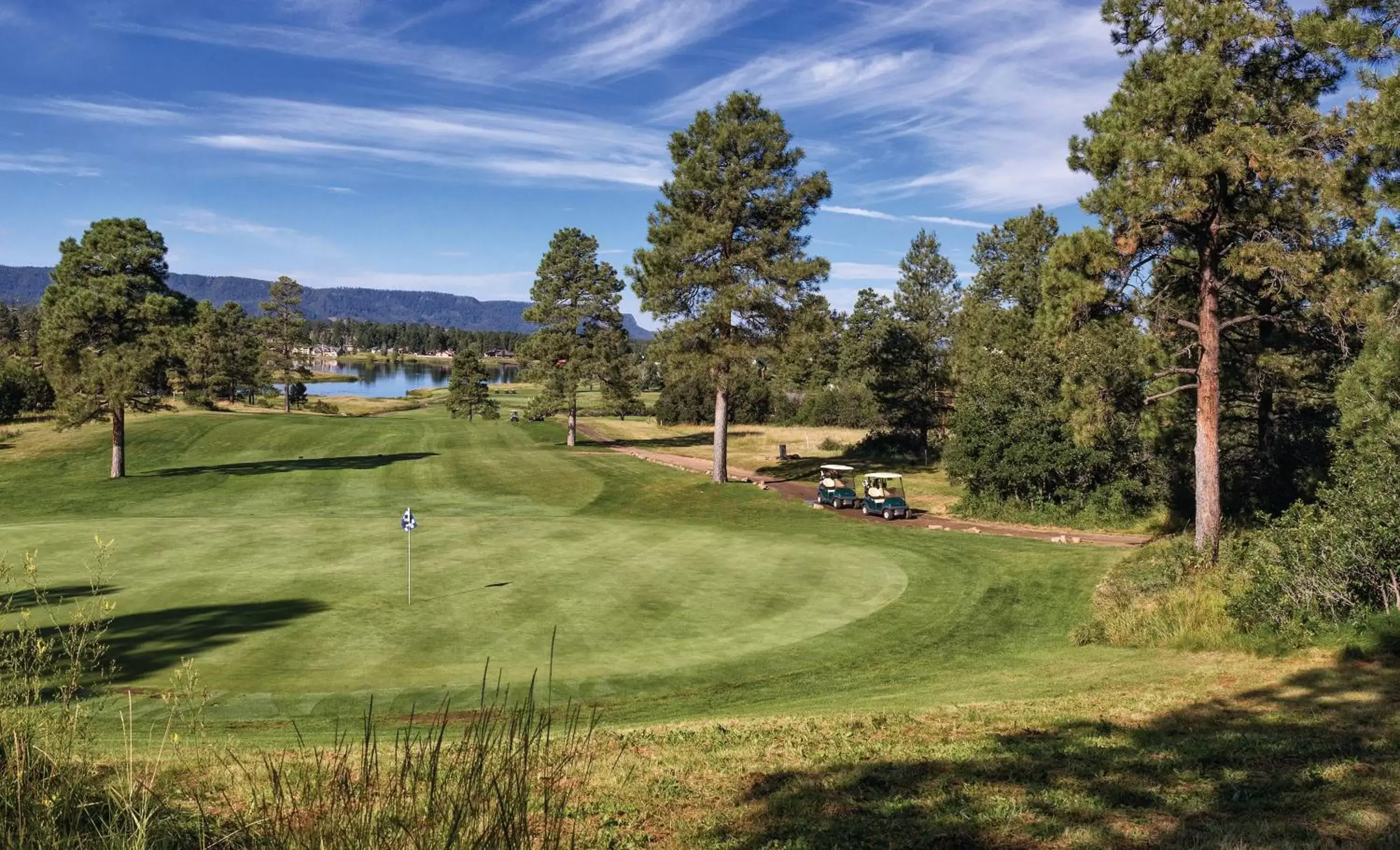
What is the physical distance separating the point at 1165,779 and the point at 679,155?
125 ft

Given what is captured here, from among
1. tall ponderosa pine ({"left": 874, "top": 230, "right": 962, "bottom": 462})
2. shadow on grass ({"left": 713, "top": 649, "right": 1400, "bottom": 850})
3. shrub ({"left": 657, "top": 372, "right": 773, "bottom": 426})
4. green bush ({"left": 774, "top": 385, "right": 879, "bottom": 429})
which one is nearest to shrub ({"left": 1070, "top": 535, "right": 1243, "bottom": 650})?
shadow on grass ({"left": 713, "top": 649, "right": 1400, "bottom": 850})

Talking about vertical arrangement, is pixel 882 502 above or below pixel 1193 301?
below

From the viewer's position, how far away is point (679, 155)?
41594mm

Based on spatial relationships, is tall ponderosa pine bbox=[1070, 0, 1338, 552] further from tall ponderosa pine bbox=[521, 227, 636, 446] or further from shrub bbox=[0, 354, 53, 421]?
shrub bbox=[0, 354, 53, 421]

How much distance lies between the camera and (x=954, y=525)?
31.9 metres

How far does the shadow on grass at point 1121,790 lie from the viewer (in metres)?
5.99

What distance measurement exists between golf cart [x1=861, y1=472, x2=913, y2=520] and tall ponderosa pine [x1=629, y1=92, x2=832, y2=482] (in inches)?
363

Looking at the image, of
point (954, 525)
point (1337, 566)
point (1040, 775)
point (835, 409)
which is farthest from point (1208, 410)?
point (835, 409)

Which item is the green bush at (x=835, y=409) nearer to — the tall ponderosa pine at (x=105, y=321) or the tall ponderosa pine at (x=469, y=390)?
the tall ponderosa pine at (x=469, y=390)

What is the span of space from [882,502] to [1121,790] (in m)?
27.1

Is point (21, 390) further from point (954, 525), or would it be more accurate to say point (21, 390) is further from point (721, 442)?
point (954, 525)

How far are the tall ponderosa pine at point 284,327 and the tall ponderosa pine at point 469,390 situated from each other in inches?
594

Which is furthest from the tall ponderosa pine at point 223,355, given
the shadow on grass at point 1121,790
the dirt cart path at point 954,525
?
the shadow on grass at point 1121,790

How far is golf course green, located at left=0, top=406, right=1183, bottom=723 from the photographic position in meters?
13.6
